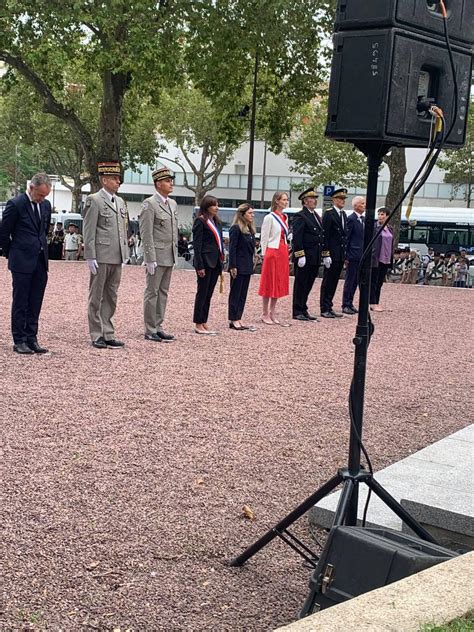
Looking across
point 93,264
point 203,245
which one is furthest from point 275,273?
point 93,264

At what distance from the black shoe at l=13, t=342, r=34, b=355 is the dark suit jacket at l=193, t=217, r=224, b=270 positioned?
2.77m

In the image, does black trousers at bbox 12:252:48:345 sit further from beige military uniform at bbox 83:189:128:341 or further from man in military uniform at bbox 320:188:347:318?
man in military uniform at bbox 320:188:347:318

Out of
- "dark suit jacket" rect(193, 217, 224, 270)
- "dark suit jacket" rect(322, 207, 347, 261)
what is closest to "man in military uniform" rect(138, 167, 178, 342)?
"dark suit jacket" rect(193, 217, 224, 270)

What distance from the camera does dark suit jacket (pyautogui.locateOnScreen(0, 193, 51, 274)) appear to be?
10008 mm

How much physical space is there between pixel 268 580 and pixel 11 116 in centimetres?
5790

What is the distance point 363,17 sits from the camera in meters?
Answer: 4.26

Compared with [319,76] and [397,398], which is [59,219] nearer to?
[319,76]

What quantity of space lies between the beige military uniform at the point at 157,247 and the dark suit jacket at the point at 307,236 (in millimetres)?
3687

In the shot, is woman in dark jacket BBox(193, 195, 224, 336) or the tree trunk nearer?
woman in dark jacket BBox(193, 195, 224, 336)

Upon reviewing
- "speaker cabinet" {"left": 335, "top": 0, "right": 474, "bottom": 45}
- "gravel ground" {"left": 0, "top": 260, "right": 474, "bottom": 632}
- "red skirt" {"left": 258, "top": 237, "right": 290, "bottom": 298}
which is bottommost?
"gravel ground" {"left": 0, "top": 260, "right": 474, "bottom": 632}

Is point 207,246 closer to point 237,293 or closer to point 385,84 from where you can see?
point 237,293

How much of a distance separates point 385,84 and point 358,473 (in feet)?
5.49

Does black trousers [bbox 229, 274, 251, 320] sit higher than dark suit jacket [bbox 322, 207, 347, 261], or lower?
lower

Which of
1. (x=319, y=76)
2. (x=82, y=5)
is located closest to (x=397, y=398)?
(x=82, y=5)
